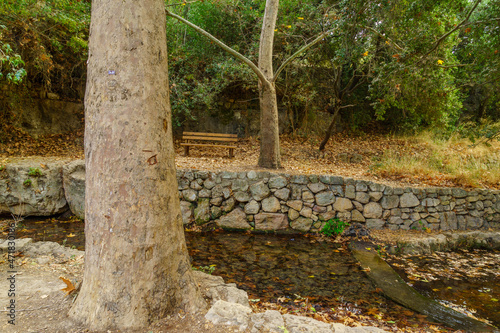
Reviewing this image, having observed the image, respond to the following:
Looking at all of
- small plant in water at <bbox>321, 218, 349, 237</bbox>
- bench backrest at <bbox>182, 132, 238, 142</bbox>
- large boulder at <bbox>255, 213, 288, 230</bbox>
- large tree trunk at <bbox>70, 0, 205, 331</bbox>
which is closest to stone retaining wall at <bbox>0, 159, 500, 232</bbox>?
large boulder at <bbox>255, 213, 288, 230</bbox>

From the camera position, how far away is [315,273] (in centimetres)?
469

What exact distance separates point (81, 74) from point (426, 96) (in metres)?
11.8

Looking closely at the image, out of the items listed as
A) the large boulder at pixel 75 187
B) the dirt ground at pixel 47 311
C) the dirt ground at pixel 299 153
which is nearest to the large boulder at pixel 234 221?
the dirt ground at pixel 299 153

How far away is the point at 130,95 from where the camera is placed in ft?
7.14

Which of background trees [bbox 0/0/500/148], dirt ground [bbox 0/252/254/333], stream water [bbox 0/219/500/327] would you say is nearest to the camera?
dirt ground [bbox 0/252/254/333]

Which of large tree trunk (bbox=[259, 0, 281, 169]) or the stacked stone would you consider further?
large tree trunk (bbox=[259, 0, 281, 169])

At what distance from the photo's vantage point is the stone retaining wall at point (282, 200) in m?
6.55

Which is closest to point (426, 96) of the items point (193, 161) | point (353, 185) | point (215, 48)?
point (353, 185)

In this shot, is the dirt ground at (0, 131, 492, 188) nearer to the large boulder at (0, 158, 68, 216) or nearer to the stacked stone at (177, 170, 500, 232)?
the stacked stone at (177, 170, 500, 232)

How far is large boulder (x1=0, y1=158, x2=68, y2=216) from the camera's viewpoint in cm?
671

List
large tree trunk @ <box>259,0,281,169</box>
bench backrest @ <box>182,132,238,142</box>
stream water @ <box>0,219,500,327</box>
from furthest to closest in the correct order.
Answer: bench backrest @ <box>182,132,238,142</box> < large tree trunk @ <box>259,0,281,169</box> < stream water @ <box>0,219,500,327</box>

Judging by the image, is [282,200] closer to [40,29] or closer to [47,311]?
[47,311]

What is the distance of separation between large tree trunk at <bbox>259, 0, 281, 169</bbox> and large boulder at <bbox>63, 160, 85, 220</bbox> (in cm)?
434

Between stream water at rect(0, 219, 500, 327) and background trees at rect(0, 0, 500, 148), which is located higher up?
background trees at rect(0, 0, 500, 148)
